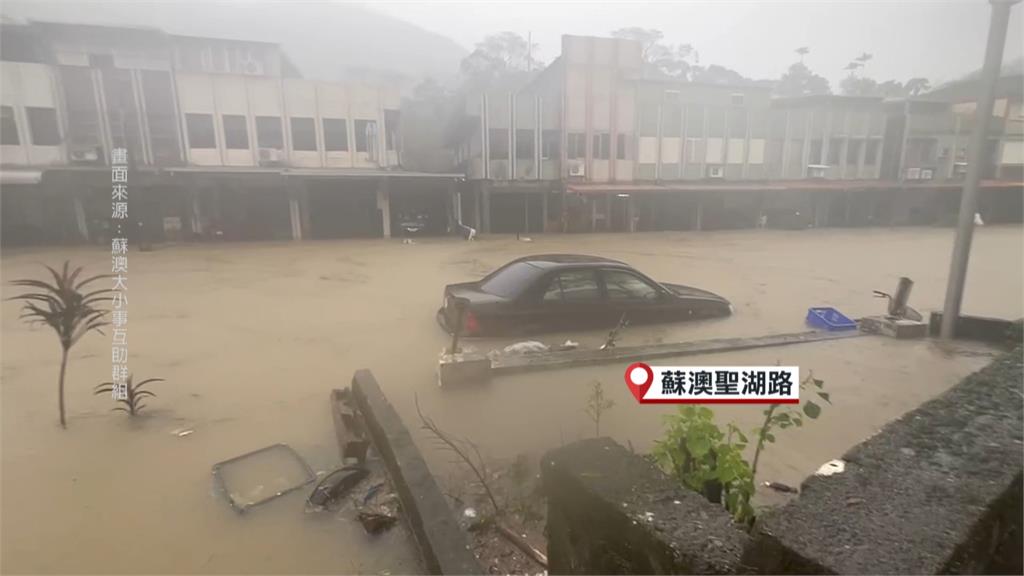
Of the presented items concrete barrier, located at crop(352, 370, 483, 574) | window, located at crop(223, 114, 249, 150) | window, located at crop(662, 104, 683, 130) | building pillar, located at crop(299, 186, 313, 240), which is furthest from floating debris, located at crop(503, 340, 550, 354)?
window, located at crop(662, 104, 683, 130)

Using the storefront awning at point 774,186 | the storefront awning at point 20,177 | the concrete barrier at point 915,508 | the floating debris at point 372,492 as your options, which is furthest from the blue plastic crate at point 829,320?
the storefront awning at point 20,177

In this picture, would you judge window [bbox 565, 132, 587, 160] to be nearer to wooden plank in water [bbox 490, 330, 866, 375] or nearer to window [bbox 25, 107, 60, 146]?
wooden plank in water [bbox 490, 330, 866, 375]

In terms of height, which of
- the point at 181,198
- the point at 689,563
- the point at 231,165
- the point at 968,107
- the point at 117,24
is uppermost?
the point at 117,24

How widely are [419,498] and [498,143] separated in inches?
700

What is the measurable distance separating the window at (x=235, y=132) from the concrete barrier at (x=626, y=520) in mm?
18763

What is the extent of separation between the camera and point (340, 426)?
3332 millimetres

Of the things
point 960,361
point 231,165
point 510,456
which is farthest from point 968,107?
point 231,165

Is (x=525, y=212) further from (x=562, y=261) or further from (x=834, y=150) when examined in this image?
(x=834, y=150)

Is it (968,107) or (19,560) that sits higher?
(968,107)

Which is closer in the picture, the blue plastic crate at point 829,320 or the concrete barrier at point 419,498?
the concrete barrier at point 419,498

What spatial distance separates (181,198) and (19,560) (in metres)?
16.8

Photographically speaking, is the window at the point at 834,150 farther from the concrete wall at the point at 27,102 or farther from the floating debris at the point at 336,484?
the concrete wall at the point at 27,102

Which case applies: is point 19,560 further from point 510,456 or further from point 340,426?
point 510,456

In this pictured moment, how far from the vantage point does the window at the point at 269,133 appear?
16797mm
